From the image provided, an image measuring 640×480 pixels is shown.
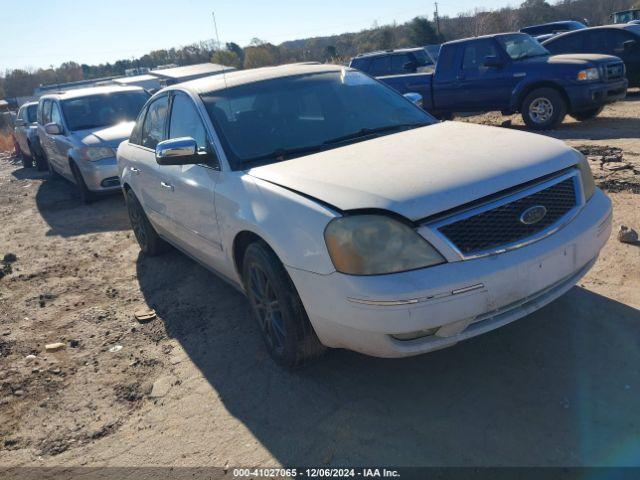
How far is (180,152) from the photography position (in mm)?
3631

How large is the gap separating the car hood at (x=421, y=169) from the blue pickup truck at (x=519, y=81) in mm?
7054

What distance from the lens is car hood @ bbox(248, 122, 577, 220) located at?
264cm

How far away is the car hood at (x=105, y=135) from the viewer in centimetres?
875

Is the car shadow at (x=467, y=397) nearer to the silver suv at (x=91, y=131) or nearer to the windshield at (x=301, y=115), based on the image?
the windshield at (x=301, y=115)

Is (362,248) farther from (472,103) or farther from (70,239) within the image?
(472,103)

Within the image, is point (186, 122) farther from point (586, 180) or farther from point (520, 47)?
point (520, 47)

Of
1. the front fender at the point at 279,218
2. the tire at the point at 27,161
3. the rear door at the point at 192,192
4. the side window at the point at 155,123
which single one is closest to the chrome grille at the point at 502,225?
the front fender at the point at 279,218

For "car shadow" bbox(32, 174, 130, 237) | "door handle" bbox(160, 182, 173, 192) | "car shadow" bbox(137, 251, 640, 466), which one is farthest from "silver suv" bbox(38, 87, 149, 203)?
"car shadow" bbox(137, 251, 640, 466)

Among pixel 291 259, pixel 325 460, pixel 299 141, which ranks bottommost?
pixel 325 460

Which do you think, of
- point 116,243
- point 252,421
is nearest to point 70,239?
point 116,243

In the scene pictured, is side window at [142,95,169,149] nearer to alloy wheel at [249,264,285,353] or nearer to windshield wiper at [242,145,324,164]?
windshield wiper at [242,145,324,164]

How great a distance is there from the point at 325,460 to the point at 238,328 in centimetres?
163

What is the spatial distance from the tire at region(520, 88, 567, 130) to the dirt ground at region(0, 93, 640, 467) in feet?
18.3

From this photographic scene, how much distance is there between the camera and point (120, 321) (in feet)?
15.0
